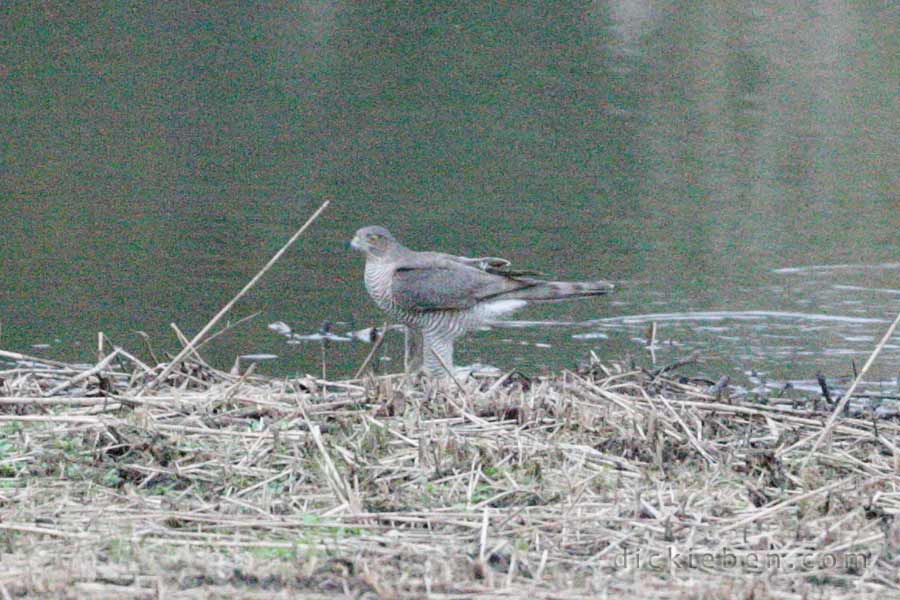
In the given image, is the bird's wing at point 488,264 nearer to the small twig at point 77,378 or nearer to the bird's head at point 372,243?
the bird's head at point 372,243

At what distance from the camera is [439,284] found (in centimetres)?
782

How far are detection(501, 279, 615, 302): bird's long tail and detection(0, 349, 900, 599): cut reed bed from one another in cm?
198

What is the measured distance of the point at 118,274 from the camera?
970 centimetres

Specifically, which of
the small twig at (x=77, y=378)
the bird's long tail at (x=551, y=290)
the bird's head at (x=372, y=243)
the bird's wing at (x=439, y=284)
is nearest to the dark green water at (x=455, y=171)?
the bird's long tail at (x=551, y=290)

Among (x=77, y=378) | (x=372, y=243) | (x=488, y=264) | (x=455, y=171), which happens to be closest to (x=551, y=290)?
(x=488, y=264)

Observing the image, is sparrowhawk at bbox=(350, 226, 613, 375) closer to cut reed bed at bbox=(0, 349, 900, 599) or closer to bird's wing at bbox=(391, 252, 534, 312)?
bird's wing at bbox=(391, 252, 534, 312)

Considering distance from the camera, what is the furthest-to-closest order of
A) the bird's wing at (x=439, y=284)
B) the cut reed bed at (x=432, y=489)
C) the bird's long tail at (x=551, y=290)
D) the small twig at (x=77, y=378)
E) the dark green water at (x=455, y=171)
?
the dark green water at (x=455, y=171)
the bird's long tail at (x=551, y=290)
the bird's wing at (x=439, y=284)
the small twig at (x=77, y=378)
the cut reed bed at (x=432, y=489)

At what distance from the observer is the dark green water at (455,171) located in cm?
902

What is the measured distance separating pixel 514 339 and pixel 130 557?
15.9ft

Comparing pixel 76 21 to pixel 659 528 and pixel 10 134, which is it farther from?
pixel 659 528

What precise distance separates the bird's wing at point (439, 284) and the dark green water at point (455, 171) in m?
0.49

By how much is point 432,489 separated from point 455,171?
27.3 feet

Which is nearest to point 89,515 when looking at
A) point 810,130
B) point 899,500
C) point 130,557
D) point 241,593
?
point 130,557

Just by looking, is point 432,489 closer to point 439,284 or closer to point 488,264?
point 439,284
